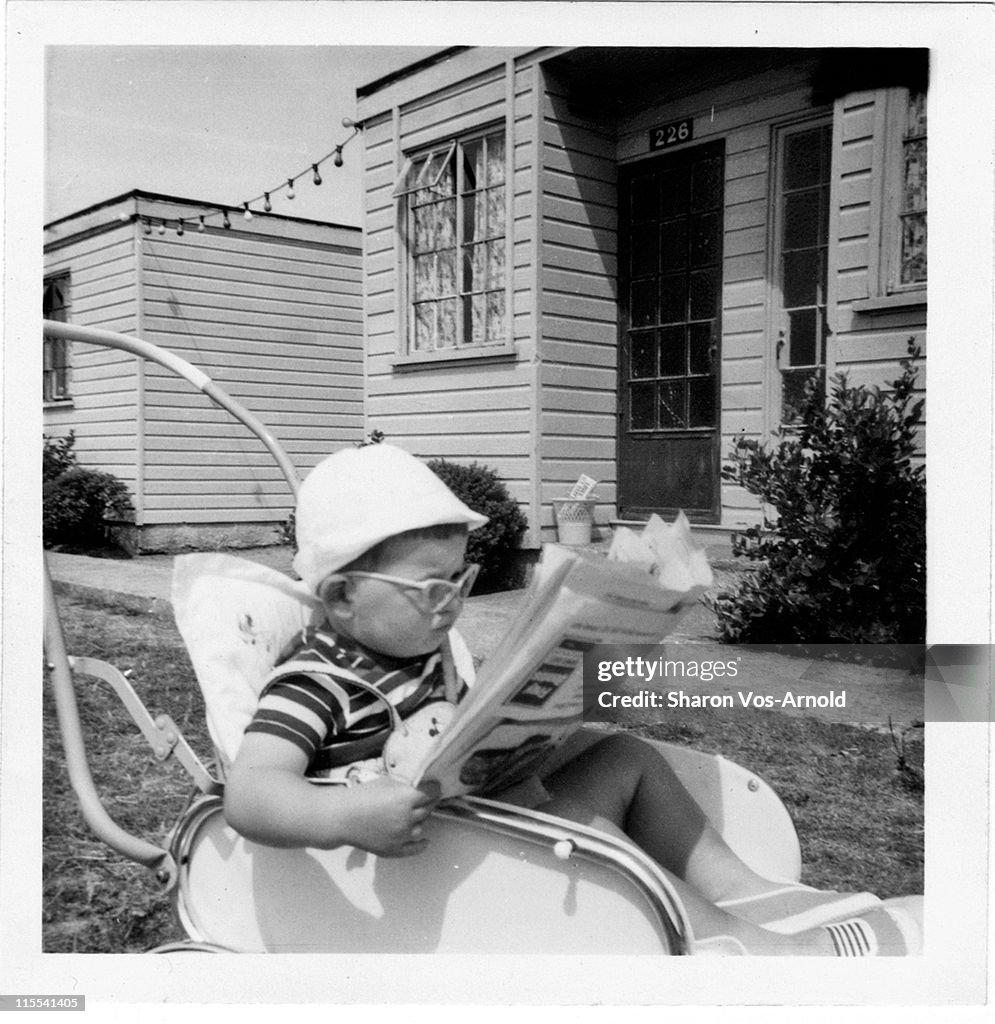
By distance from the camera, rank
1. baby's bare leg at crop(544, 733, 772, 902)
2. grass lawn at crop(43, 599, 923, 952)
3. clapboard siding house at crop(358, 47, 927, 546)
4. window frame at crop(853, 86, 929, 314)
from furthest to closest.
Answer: clapboard siding house at crop(358, 47, 927, 546) → window frame at crop(853, 86, 929, 314) → grass lawn at crop(43, 599, 923, 952) → baby's bare leg at crop(544, 733, 772, 902)

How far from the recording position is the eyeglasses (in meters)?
1.43

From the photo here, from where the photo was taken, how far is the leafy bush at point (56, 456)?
1845 millimetres

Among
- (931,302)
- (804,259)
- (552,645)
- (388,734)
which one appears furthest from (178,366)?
(804,259)

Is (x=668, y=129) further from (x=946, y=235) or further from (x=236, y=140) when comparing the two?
(x=236, y=140)

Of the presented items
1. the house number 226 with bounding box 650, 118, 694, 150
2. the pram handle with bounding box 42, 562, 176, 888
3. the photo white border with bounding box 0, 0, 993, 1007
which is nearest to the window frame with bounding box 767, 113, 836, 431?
the house number 226 with bounding box 650, 118, 694, 150

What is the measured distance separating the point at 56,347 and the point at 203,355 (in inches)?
12.2

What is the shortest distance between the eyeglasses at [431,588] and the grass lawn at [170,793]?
51 cm

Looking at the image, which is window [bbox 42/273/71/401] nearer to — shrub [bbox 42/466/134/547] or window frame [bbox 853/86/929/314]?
shrub [bbox 42/466/134/547]

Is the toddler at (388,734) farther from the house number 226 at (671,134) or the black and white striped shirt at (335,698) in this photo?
the house number 226 at (671,134)

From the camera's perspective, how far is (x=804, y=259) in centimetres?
243

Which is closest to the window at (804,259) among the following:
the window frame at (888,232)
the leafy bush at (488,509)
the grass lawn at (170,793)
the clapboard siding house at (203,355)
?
the window frame at (888,232)

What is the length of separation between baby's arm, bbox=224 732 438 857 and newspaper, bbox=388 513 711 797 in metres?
0.05

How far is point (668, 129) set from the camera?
234cm

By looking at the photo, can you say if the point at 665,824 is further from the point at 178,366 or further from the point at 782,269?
the point at 782,269
